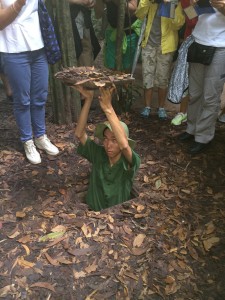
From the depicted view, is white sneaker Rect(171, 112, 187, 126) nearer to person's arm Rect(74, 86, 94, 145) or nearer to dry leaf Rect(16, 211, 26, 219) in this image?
person's arm Rect(74, 86, 94, 145)

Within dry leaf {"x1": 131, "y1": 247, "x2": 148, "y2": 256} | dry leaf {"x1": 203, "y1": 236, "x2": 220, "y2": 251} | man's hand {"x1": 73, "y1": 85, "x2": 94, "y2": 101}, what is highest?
man's hand {"x1": 73, "y1": 85, "x2": 94, "y2": 101}

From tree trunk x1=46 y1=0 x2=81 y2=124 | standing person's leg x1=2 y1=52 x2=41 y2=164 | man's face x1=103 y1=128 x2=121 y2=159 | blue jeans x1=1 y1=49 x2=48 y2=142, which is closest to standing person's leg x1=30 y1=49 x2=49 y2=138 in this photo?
blue jeans x1=1 y1=49 x2=48 y2=142

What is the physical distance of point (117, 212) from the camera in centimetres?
305

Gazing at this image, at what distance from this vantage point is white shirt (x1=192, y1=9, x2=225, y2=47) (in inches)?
136

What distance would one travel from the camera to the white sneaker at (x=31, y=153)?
3816 mm

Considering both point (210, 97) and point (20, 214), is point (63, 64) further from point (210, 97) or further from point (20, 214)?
point (20, 214)

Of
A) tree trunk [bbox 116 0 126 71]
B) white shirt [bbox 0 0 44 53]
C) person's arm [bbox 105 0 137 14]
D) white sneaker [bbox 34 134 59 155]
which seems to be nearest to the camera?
white shirt [bbox 0 0 44 53]

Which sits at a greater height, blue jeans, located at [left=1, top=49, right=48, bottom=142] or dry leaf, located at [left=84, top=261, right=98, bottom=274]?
blue jeans, located at [left=1, top=49, right=48, bottom=142]

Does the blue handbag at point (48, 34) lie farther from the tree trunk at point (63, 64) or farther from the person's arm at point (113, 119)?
the person's arm at point (113, 119)

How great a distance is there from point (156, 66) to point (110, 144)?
7.38ft

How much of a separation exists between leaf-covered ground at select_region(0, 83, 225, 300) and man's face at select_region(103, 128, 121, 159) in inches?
21.2

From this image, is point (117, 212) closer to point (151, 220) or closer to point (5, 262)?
point (151, 220)

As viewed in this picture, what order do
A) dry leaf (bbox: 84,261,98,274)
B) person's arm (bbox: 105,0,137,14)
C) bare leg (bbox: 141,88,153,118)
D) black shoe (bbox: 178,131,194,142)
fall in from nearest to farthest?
dry leaf (bbox: 84,261,98,274)
black shoe (bbox: 178,131,194,142)
person's arm (bbox: 105,0,137,14)
bare leg (bbox: 141,88,153,118)

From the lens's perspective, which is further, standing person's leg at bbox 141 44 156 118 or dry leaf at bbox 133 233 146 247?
standing person's leg at bbox 141 44 156 118
